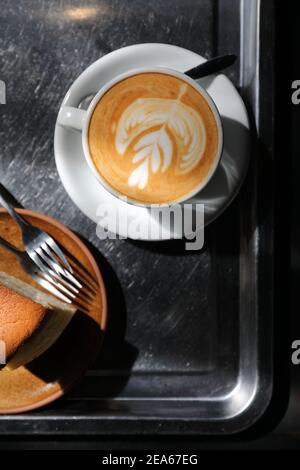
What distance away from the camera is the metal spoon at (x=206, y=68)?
0.74 m

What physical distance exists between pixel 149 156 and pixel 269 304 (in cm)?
26

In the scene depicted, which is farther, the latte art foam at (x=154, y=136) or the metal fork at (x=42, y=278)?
the metal fork at (x=42, y=278)

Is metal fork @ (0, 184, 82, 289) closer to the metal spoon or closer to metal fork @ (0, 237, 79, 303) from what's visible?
metal fork @ (0, 237, 79, 303)

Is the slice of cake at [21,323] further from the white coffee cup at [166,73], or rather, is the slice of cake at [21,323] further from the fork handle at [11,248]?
the white coffee cup at [166,73]

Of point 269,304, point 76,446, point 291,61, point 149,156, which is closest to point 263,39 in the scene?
point 291,61

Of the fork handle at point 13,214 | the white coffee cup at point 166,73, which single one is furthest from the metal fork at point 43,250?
the white coffee cup at point 166,73

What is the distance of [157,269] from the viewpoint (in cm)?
85

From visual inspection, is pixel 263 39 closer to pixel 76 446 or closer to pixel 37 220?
pixel 37 220

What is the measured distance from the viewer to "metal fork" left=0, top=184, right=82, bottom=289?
0.78 m

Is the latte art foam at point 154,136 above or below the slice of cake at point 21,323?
above

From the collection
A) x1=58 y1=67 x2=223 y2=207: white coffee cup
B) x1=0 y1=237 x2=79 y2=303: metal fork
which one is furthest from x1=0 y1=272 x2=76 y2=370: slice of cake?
x1=58 y1=67 x2=223 y2=207: white coffee cup

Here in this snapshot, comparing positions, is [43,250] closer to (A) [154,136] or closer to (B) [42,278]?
(B) [42,278]

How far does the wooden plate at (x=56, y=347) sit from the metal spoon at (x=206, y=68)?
0.52 ft

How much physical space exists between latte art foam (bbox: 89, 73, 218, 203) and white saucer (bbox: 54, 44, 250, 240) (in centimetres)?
6
